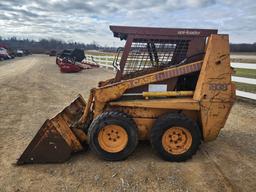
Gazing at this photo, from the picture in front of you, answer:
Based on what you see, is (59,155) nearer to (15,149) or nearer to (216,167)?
(15,149)

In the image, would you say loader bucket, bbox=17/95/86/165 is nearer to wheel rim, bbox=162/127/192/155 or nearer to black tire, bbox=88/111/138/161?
black tire, bbox=88/111/138/161

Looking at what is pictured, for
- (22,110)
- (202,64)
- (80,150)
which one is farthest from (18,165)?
(22,110)

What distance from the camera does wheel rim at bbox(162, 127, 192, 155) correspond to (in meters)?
4.72

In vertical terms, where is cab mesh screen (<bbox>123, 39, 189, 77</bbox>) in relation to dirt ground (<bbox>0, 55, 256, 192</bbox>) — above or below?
above

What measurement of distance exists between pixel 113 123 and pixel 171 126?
0.87 meters

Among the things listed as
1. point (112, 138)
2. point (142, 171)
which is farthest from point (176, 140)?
point (112, 138)

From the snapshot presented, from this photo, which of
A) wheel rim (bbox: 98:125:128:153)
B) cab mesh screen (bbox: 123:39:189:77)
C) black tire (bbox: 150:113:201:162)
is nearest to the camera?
black tire (bbox: 150:113:201:162)

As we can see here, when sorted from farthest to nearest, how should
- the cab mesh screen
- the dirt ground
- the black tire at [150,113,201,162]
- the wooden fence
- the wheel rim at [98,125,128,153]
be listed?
1. the wooden fence
2. the cab mesh screen
3. the wheel rim at [98,125,128,153]
4. the black tire at [150,113,201,162]
5. the dirt ground

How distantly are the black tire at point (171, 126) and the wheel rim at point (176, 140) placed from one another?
4 cm

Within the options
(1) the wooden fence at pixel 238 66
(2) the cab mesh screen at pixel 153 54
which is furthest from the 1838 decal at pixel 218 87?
(1) the wooden fence at pixel 238 66

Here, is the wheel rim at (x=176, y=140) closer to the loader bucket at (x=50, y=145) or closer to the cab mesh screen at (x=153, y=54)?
the cab mesh screen at (x=153, y=54)

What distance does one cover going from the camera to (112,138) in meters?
4.82

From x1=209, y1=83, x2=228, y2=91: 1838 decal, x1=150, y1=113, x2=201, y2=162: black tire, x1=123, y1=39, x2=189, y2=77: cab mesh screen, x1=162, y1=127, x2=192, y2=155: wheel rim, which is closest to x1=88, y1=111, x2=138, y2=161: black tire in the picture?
x1=150, y1=113, x2=201, y2=162: black tire

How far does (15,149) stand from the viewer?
539 cm
